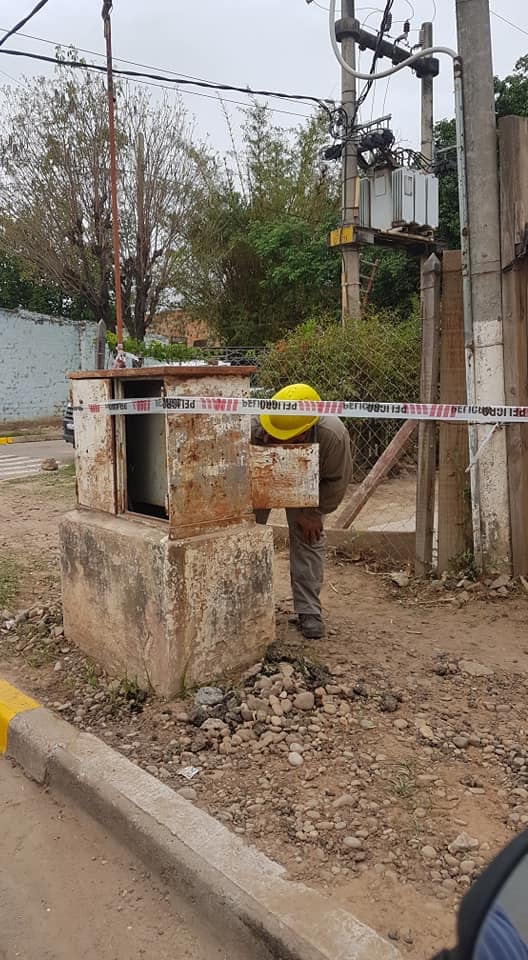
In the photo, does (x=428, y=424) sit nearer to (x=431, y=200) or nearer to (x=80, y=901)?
(x=80, y=901)

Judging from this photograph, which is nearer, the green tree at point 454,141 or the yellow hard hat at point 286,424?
the yellow hard hat at point 286,424

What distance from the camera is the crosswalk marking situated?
35.6 ft

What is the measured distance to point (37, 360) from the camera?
20094 millimetres

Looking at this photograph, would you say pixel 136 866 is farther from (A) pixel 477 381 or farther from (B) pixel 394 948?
(A) pixel 477 381

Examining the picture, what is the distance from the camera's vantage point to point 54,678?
11.3ft

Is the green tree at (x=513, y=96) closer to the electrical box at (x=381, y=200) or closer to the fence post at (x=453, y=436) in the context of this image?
the electrical box at (x=381, y=200)

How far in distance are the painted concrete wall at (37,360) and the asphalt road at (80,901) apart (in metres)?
18.4

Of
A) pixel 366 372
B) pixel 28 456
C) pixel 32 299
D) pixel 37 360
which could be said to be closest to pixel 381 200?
pixel 366 372

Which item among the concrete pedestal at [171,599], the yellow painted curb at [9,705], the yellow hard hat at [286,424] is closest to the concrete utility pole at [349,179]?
the yellow hard hat at [286,424]

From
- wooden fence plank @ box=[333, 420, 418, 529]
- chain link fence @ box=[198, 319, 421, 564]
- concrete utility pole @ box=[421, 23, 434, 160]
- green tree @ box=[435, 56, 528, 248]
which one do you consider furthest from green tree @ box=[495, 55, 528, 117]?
wooden fence plank @ box=[333, 420, 418, 529]

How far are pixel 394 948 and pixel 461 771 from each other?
86 cm

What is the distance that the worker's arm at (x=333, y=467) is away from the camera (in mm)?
3658

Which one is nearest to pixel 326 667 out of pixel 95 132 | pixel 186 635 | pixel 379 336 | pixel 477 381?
pixel 186 635

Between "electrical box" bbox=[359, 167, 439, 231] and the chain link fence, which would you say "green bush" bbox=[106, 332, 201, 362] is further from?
the chain link fence
